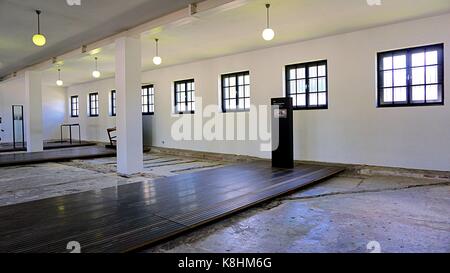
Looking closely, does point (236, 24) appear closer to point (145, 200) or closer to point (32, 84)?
point (145, 200)

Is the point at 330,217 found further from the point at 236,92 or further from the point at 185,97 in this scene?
the point at 185,97

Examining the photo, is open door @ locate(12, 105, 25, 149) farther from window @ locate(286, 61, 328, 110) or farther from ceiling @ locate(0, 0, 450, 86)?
window @ locate(286, 61, 328, 110)


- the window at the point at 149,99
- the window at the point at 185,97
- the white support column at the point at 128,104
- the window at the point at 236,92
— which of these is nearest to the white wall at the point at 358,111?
the window at the point at 236,92

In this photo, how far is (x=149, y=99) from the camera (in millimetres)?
11430

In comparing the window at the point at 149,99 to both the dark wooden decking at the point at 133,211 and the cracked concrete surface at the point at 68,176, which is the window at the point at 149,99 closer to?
the cracked concrete surface at the point at 68,176

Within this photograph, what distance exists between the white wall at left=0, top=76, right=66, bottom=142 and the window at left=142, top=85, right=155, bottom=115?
6.70 meters

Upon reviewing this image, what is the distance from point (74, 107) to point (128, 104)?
1114 cm

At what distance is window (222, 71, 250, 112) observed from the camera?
839 cm

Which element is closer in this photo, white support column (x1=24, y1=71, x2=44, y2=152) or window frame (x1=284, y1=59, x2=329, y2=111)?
window frame (x1=284, y1=59, x2=329, y2=111)

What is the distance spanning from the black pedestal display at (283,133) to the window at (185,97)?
3.73 m

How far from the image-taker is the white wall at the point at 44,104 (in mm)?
13812

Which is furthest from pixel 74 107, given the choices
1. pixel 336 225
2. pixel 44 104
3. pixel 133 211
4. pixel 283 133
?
pixel 336 225

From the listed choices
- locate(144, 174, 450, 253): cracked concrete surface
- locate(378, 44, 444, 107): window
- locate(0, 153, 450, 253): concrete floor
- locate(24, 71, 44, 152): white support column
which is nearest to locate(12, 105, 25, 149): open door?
locate(24, 71, 44, 152): white support column
